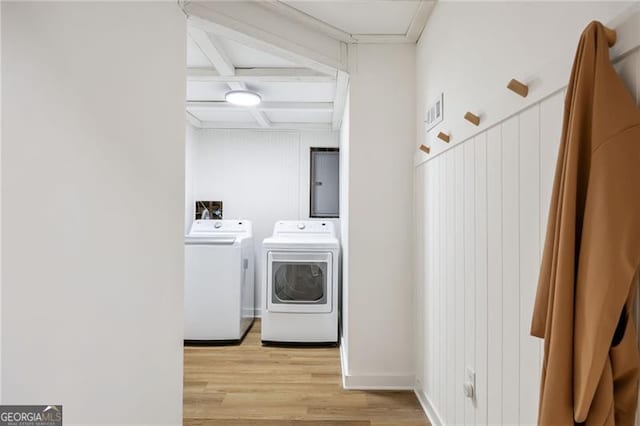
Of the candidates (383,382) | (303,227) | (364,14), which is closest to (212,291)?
(303,227)

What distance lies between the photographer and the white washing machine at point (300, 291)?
10.7 ft

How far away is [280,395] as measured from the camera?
7.68 ft

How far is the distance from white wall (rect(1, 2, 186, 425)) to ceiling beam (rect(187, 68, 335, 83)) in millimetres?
1025

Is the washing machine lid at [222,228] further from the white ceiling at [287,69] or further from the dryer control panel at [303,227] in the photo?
the white ceiling at [287,69]

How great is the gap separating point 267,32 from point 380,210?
1.26 m

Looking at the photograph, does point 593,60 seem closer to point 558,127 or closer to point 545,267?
point 558,127

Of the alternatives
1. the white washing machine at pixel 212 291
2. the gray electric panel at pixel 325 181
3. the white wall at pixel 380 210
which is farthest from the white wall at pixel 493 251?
the gray electric panel at pixel 325 181

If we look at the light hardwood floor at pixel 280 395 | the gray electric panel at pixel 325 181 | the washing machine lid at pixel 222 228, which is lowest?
the light hardwood floor at pixel 280 395

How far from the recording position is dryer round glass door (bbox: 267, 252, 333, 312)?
10.7ft

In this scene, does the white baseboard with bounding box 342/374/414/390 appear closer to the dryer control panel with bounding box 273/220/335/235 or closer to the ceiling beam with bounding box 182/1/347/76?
the dryer control panel with bounding box 273/220/335/235

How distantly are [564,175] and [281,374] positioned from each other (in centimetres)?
239

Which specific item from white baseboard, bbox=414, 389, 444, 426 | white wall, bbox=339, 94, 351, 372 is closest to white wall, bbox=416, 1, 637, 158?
white wall, bbox=339, 94, 351, 372

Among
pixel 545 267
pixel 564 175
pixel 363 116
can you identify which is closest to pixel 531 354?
pixel 545 267

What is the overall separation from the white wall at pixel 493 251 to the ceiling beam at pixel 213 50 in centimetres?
127
